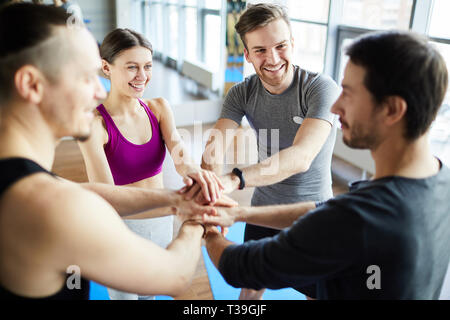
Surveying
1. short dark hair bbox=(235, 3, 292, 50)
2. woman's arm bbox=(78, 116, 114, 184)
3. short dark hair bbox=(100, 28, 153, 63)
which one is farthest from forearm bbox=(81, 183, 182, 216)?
short dark hair bbox=(235, 3, 292, 50)

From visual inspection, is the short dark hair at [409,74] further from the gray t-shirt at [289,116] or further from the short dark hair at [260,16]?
the short dark hair at [260,16]

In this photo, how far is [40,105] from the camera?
0.96m

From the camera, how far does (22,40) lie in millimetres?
906

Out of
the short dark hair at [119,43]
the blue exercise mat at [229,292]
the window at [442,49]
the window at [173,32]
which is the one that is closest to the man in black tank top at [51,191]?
the short dark hair at [119,43]

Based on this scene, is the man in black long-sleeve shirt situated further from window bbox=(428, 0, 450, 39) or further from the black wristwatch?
window bbox=(428, 0, 450, 39)

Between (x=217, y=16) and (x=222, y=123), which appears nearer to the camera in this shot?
(x=222, y=123)

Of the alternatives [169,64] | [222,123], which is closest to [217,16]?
[169,64]

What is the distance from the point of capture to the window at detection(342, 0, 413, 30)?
154 inches

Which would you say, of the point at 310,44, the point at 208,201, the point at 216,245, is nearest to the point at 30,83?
the point at 216,245

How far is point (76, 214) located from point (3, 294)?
0.27 m

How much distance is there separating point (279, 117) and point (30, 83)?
4.23ft

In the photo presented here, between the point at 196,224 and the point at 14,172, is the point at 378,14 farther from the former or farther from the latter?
the point at 14,172
